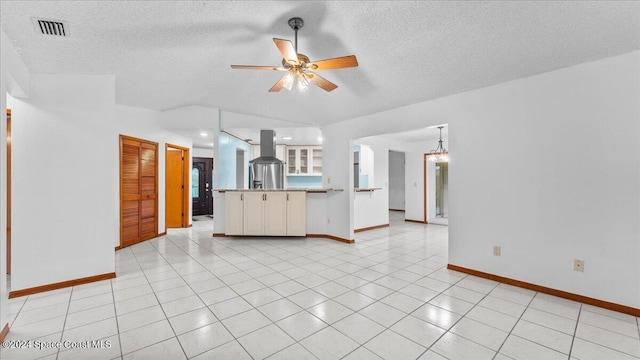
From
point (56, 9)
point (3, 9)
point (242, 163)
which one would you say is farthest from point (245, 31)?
point (242, 163)

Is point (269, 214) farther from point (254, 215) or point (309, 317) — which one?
point (309, 317)

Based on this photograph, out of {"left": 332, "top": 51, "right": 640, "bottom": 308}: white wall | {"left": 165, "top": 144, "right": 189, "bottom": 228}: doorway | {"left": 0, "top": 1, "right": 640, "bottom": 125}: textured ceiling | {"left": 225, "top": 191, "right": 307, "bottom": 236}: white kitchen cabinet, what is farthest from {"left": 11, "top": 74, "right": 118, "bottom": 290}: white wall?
{"left": 332, "top": 51, "right": 640, "bottom": 308}: white wall

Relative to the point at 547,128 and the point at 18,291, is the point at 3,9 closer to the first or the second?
the point at 18,291

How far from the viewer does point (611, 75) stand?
2375mm

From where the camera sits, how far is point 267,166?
573 centimetres

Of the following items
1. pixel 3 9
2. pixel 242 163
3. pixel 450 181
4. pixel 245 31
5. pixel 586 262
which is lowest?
pixel 586 262

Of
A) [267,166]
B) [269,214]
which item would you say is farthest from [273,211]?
[267,166]

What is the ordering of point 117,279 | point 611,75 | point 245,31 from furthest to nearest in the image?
point 117,279, point 245,31, point 611,75

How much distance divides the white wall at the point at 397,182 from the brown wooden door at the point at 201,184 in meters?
6.49

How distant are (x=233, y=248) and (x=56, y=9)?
345cm

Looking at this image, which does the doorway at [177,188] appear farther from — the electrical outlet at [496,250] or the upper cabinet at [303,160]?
the electrical outlet at [496,250]

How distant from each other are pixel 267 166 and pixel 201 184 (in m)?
3.58

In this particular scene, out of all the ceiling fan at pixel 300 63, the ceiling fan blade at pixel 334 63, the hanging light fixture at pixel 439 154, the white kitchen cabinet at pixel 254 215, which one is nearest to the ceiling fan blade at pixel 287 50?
the ceiling fan at pixel 300 63

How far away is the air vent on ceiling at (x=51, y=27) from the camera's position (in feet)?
7.10
